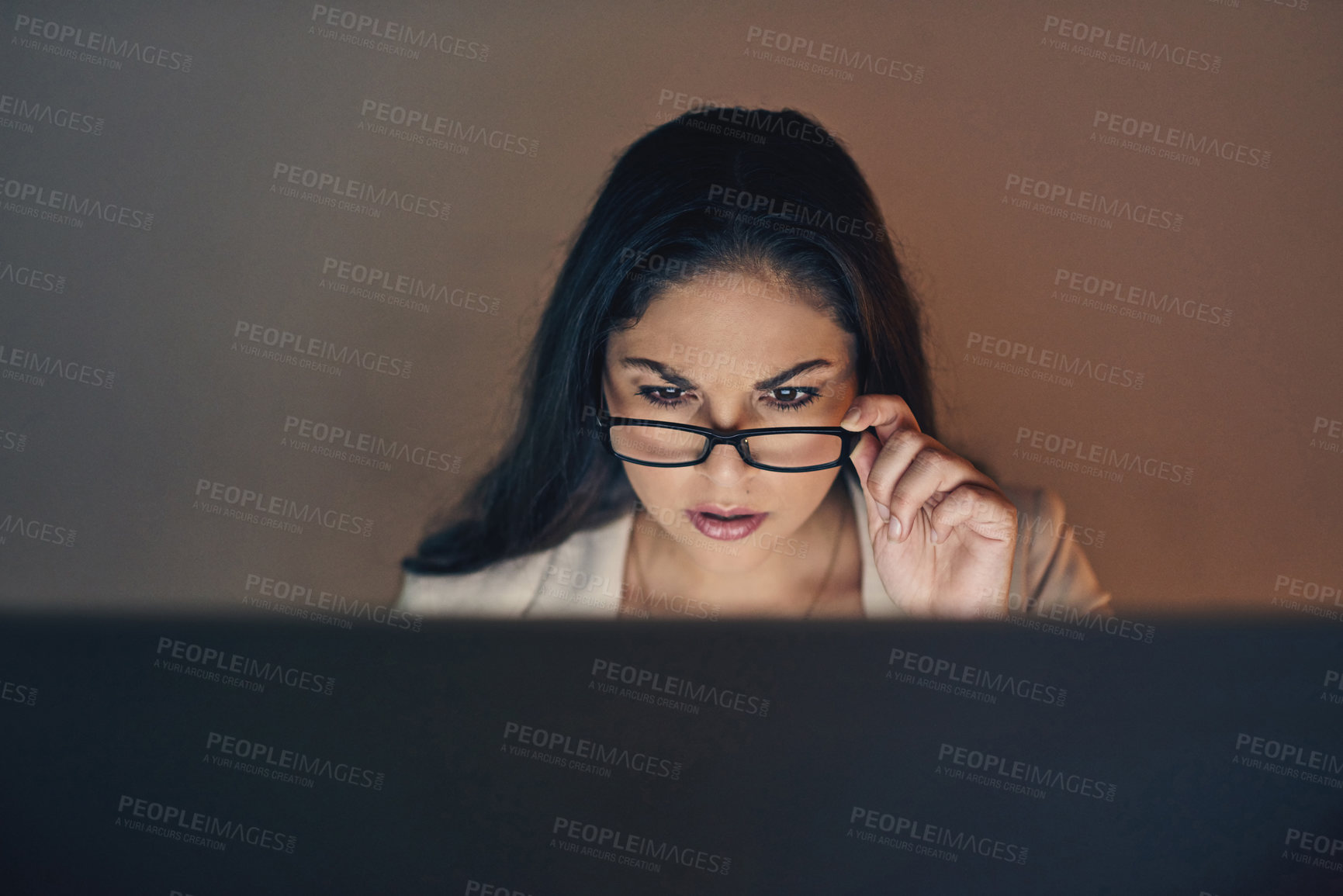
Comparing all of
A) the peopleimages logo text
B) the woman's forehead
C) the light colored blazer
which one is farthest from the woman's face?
the peopleimages logo text

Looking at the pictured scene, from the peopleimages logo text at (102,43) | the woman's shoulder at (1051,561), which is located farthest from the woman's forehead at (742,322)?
the peopleimages logo text at (102,43)

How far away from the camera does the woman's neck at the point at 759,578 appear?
1.68 meters

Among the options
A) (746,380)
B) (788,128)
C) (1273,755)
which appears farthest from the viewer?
(1273,755)

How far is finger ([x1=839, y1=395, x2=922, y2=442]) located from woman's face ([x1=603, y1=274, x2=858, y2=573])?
0.06 metres

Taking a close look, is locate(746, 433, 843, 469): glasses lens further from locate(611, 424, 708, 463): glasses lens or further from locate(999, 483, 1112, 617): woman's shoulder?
locate(999, 483, 1112, 617): woman's shoulder

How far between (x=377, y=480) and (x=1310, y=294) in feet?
6.85

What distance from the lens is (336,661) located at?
1.80m

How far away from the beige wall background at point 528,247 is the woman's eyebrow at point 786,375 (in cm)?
34

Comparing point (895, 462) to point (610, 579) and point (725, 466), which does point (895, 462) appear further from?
point (610, 579)

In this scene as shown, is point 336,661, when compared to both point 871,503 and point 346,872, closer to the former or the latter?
point 346,872

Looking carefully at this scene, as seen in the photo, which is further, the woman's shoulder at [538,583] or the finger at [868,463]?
the woman's shoulder at [538,583]

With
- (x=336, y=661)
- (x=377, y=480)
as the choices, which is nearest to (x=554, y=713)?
(x=336, y=661)

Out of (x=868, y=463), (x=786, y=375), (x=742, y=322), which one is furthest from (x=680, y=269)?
(x=868, y=463)

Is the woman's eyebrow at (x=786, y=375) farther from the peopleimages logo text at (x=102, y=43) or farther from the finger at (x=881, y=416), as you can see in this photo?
the peopleimages logo text at (x=102, y=43)
